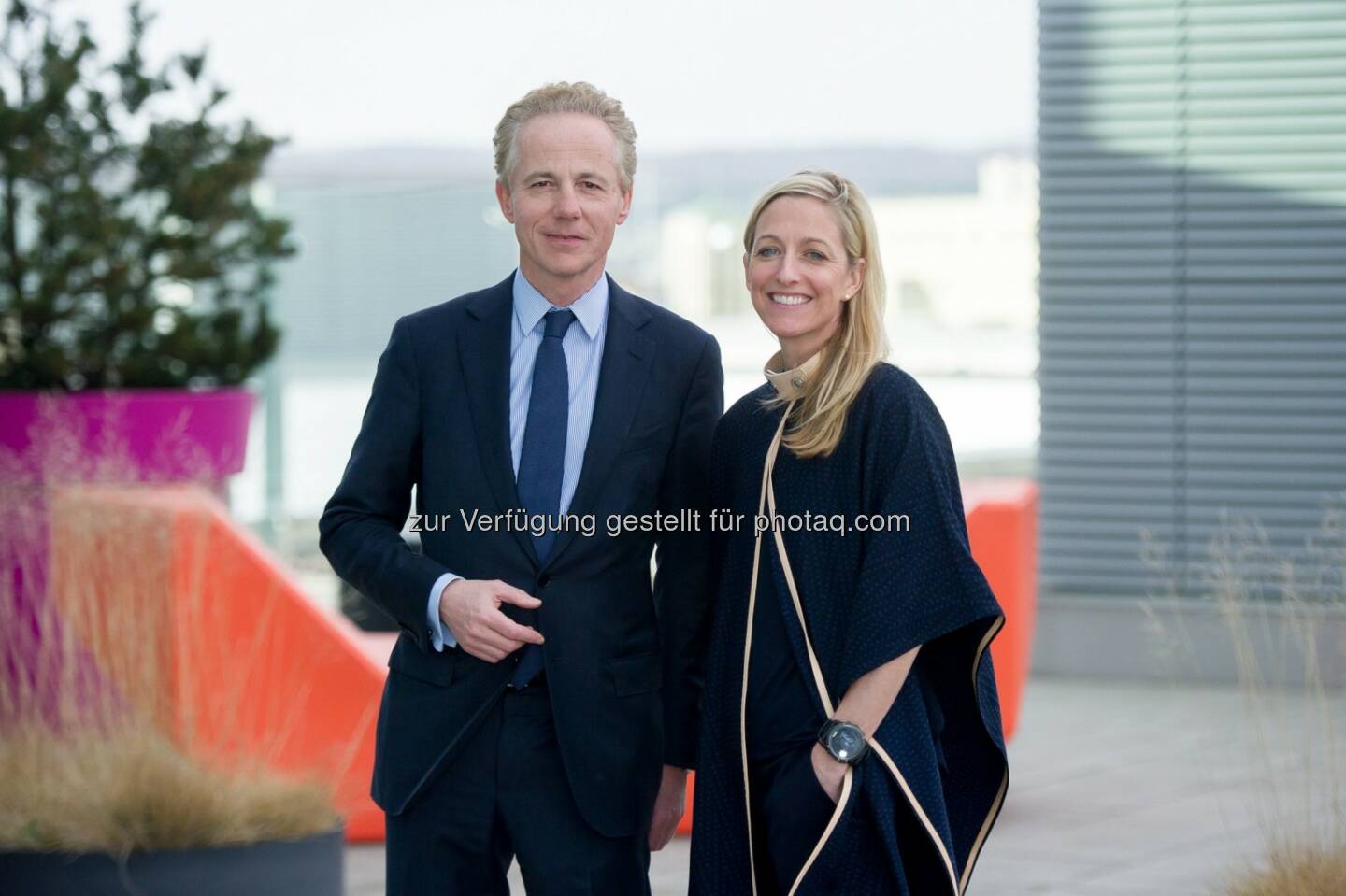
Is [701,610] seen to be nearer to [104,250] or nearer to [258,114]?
[104,250]

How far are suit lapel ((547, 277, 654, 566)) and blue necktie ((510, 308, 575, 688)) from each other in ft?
0.10

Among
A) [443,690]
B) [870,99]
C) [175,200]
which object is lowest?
[443,690]

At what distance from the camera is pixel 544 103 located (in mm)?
2295

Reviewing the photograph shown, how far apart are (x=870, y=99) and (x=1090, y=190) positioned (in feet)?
20.4

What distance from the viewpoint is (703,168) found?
510 inches

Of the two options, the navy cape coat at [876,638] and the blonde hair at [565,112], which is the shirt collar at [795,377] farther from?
the blonde hair at [565,112]

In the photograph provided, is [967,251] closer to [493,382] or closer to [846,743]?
[493,382]

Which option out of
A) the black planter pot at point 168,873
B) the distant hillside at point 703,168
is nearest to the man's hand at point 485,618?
the black planter pot at point 168,873

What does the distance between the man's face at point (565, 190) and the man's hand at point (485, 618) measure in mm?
441

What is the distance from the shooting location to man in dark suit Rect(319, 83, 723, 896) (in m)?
2.26

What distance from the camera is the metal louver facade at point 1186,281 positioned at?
681 centimetres

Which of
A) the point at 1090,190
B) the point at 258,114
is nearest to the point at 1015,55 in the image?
the point at 1090,190

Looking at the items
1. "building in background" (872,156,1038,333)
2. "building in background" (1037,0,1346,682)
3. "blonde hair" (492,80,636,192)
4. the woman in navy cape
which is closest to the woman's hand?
the woman in navy cape

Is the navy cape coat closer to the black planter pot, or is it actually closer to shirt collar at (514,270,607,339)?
shirt collar at (514,270,607,339)
